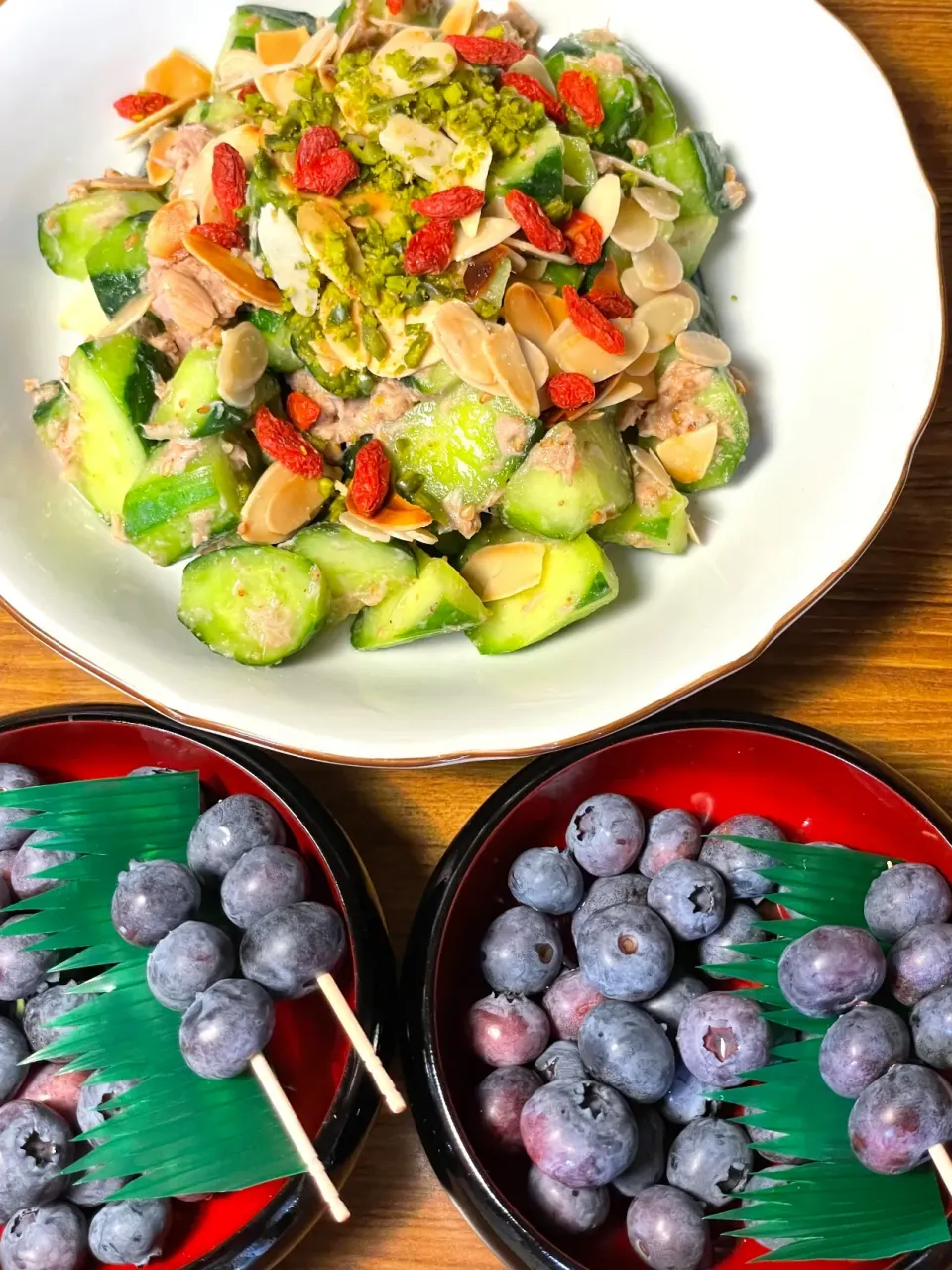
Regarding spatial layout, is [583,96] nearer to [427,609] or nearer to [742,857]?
[427,609]

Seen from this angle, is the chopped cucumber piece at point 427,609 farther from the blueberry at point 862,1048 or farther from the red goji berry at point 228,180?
the blueberry at point 862,1048

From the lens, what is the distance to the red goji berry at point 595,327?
1.24 metres

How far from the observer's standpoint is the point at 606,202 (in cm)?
128

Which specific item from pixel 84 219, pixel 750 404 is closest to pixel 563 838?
pixel 750 404

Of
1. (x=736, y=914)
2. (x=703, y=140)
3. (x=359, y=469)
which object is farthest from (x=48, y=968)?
(x=703, y=140)

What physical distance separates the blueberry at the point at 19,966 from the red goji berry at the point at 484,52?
47.4 inches

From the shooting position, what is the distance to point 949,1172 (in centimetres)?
104

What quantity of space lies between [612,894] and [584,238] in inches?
31.8

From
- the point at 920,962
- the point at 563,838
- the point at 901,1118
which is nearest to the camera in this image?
the point at 901,1118

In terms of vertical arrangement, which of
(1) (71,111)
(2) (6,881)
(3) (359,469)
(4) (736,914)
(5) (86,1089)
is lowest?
(4) (736,914)

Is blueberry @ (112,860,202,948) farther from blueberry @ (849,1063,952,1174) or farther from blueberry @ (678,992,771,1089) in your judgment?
blueberry @ (849,1063,952,1174)

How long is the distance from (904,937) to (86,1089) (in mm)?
952

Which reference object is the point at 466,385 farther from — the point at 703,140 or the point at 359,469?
the point at 703,140

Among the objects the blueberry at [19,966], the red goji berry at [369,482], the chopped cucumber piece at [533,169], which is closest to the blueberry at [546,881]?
the red goji berry at [369,482]
